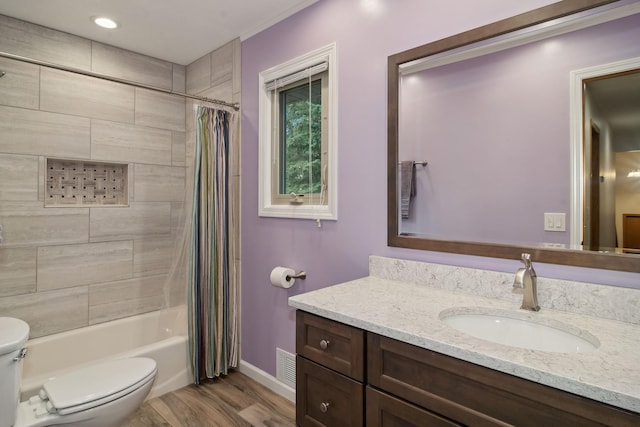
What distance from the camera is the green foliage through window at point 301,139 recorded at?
7.06ft

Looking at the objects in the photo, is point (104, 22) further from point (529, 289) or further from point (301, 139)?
point (529, 289)

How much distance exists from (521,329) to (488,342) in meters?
0.36

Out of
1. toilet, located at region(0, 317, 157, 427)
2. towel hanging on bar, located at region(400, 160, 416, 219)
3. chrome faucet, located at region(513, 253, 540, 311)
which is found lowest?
toilet, located at region(0, 317, 157, 427)

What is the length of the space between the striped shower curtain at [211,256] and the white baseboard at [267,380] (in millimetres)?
113

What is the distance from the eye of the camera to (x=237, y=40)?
103 inches

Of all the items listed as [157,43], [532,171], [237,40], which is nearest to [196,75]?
[157,43]

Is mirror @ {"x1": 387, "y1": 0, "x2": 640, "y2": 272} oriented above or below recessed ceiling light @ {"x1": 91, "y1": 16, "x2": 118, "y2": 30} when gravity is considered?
below

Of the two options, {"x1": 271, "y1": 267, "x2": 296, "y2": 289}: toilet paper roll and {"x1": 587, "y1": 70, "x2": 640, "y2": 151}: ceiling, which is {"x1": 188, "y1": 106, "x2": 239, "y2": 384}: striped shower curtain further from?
{"x1": 587, "y1": 70, "x2": 640, "y2": 151}: ceiling

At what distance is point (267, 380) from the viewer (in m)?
2.38

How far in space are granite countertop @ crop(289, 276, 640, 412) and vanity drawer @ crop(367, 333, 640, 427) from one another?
2cm

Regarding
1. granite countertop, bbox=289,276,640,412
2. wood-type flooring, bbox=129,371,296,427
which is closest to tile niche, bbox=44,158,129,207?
wood-type flooring, bbox=129,371,296,427

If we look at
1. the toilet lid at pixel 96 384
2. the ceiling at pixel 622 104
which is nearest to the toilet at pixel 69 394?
the toilet lid at pixel 96 384

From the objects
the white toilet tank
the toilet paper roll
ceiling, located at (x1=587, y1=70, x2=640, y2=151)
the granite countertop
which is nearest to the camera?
the granite countertop

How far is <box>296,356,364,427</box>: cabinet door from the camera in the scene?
1.19m
